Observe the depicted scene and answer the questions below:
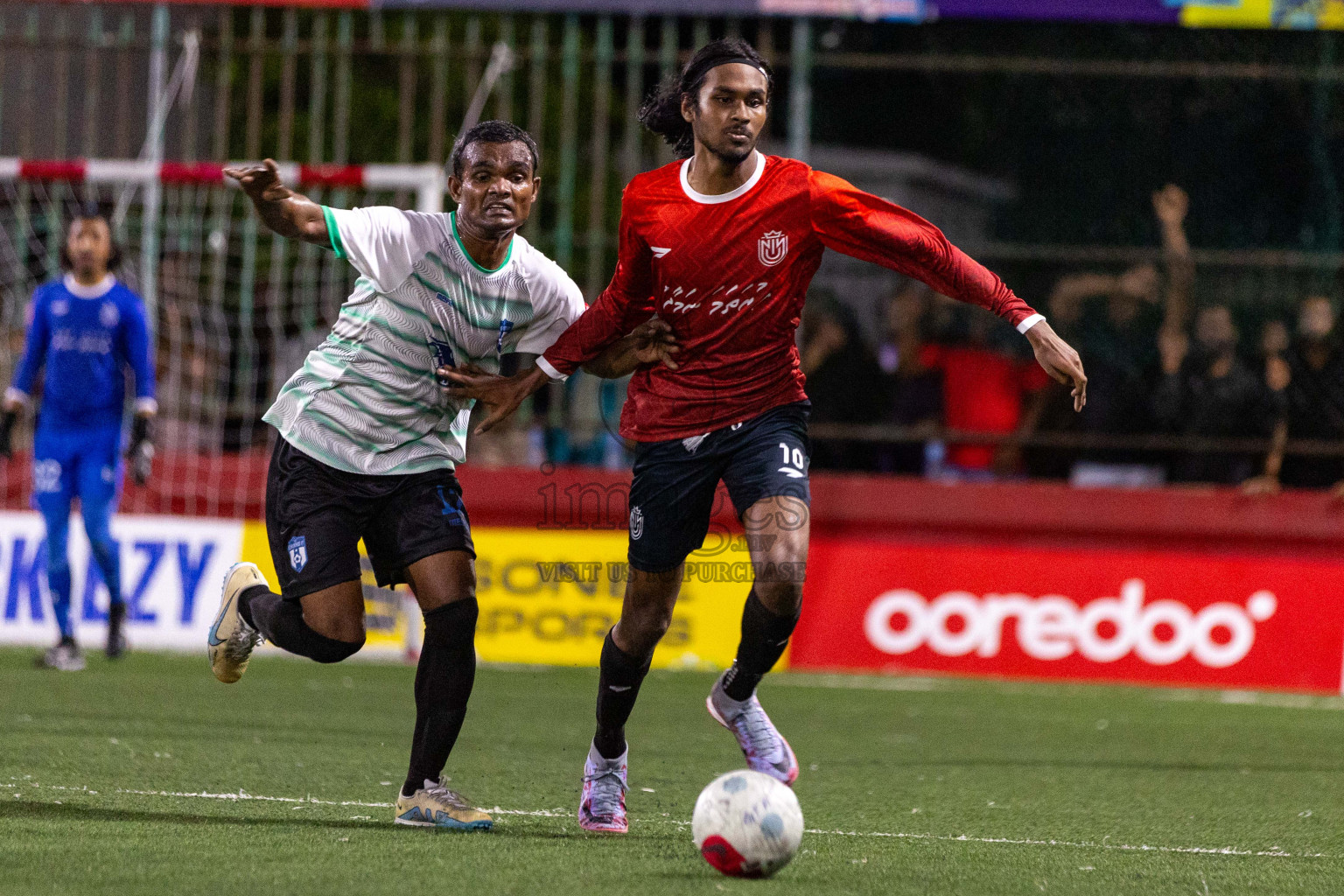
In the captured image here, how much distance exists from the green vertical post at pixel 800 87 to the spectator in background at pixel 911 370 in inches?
43.9

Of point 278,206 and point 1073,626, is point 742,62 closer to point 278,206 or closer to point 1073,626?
point 278,206

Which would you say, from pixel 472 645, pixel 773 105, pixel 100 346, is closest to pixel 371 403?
pixel 472 645

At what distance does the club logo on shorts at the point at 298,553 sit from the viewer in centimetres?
510

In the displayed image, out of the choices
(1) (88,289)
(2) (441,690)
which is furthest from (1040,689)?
(2) (441,690)

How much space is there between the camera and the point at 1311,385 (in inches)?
423

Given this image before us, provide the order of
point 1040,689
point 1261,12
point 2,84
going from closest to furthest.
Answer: point 1040,689 < point 1261,12 < point 2,84

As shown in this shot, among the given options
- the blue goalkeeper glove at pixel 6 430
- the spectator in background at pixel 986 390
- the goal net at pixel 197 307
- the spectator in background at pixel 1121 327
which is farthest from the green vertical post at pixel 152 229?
the spectator in background at pixel 1121 327

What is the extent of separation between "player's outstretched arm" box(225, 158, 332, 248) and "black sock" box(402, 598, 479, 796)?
1120 mm

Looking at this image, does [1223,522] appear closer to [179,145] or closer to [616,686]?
[616,686]

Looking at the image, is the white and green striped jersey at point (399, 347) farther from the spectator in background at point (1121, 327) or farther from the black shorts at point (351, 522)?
the spectator in background at point (1121, 327)

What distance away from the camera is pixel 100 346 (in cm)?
946

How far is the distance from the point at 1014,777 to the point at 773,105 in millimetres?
6712

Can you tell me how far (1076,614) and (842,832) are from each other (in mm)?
5644

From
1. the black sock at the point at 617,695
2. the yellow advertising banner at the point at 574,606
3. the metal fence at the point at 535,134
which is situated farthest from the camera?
the metal fence at the point at 535,134
